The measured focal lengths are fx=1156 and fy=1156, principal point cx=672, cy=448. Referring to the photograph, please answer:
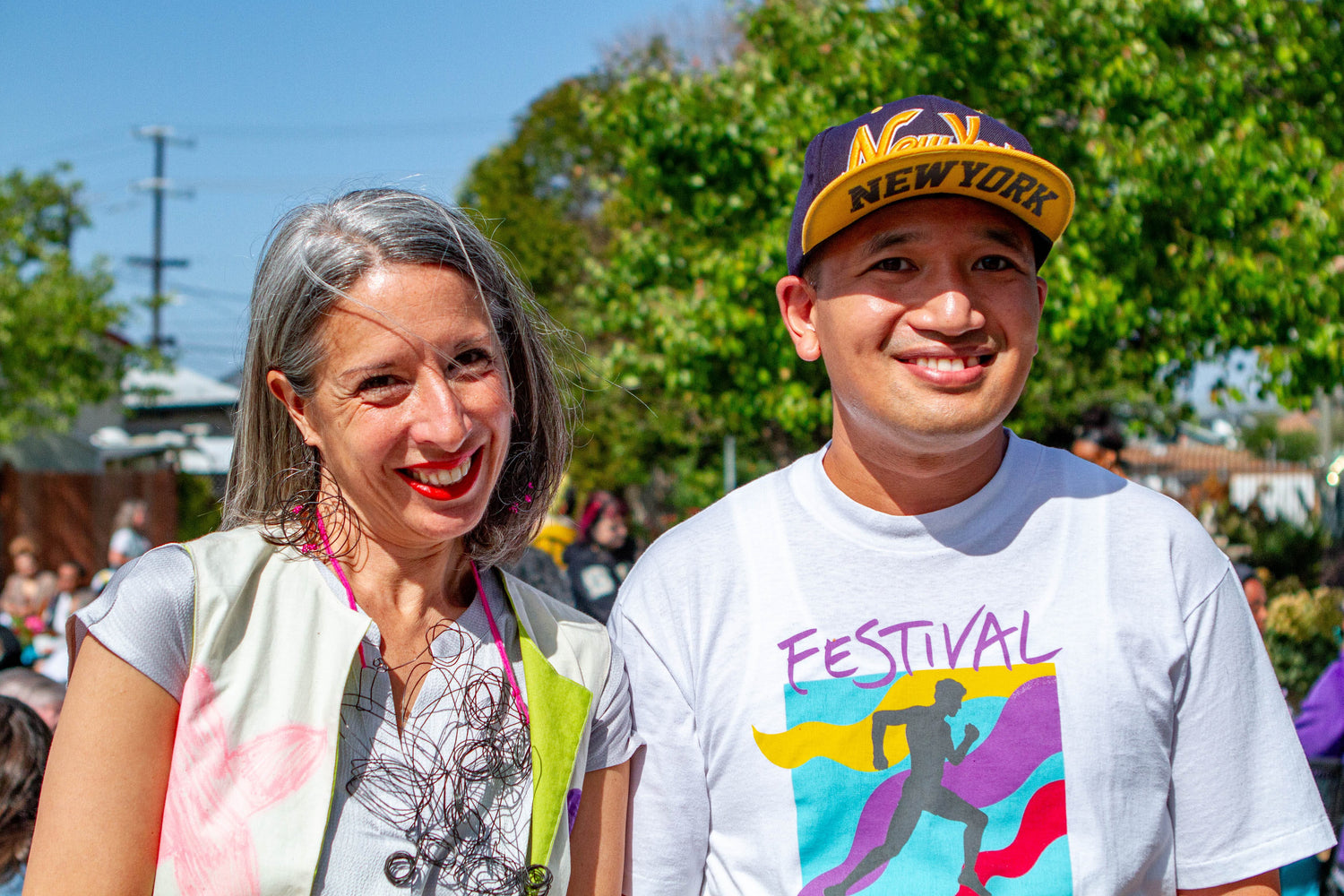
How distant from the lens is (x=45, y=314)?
55.5 feet

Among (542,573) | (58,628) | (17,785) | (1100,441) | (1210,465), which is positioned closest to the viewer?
(17,785)

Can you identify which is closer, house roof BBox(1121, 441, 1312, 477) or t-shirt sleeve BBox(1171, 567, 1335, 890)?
t-shirt sleeve BBox(1171, 567, 1335, 890)

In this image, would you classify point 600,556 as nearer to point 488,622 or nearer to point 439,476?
point 488,622

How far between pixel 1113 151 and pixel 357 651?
5844 millimetres

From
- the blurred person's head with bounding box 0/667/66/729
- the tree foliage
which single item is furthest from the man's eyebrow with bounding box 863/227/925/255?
the tree foliage

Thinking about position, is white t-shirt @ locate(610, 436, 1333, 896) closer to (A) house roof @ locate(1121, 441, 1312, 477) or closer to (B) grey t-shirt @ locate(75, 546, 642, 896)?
Answer: (B) grey t-shirt @ locate(75, 546, 642, 896)

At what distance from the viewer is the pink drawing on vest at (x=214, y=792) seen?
153cm

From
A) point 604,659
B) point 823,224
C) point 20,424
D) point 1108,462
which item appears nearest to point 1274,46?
point 1108,462

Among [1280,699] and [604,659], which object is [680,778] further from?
[1280,699]

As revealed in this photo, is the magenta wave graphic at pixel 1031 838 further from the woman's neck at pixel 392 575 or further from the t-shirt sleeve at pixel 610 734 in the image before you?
the woman's neck at pixel 392 575

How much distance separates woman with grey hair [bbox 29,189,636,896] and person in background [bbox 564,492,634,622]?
141 inches

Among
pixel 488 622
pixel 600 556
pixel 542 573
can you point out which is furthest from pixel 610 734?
pixel 600 556

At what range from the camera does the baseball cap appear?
179 cm

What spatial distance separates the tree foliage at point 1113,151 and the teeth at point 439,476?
5.18 metres
